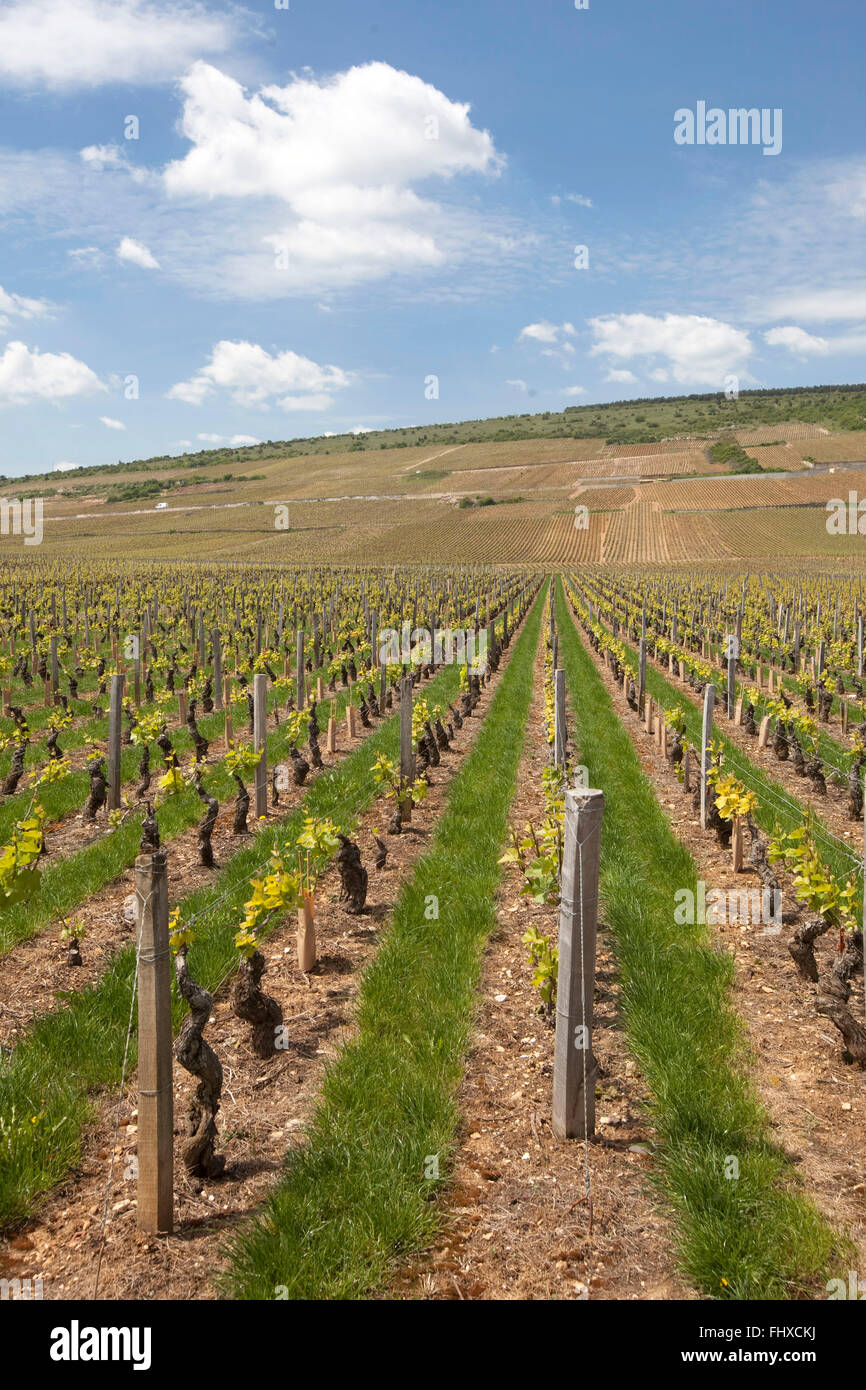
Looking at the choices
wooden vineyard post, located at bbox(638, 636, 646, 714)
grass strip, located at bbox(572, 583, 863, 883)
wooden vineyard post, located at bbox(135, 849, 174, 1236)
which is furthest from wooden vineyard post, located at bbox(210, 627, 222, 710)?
wooden vineyard post, located at bbox(135, 849, 174, 1236)

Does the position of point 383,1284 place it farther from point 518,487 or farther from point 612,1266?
point 518,487

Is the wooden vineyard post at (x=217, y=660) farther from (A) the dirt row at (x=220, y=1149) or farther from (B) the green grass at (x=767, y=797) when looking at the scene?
(A) the dirt row at (x=220, y=1149)

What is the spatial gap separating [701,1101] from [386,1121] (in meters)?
1.51

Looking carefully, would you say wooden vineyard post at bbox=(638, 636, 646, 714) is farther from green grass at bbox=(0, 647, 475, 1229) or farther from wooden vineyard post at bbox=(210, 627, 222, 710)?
green grass at bbox=(0, 647, 475, 1229)

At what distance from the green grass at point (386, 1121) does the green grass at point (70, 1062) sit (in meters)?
0.97

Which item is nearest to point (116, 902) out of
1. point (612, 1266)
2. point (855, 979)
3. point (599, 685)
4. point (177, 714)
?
point (612, 1266)

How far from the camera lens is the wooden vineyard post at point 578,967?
376cm

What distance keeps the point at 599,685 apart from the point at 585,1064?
13795 millimetres

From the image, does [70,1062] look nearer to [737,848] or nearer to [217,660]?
[737,848]

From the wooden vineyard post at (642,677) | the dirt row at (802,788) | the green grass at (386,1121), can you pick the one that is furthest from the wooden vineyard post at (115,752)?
the wooden vineyard post at (642,677)

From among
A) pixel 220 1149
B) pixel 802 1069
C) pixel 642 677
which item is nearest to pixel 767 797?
pixel 802 1069

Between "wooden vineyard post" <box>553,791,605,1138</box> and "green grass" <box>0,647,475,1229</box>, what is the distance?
1897mm

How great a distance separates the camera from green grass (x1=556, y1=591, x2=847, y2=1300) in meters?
3.01
